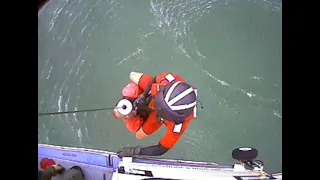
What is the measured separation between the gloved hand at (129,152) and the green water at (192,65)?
21 millimetres

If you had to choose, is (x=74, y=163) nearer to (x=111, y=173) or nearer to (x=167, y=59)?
(x=111, y=173)

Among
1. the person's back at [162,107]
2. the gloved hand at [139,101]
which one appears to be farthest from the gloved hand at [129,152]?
the gloved hand at [139,101]

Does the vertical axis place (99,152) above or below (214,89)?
below

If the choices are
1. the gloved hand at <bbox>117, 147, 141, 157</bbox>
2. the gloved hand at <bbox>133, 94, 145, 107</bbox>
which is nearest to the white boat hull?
the gloved hand at <bbox>117, 147, 141, 157</bbox>

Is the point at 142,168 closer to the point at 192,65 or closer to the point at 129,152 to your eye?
the point at 129,152

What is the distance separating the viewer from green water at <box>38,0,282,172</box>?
1.49 m

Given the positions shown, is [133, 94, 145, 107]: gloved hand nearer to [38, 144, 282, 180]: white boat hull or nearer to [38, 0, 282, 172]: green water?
[38, 0, 282, 172]: green water

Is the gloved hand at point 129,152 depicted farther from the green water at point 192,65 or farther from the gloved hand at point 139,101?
the gloved hand at point 139,101

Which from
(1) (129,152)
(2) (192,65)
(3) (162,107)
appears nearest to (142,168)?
(1) (129,152)

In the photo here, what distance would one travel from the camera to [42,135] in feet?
5.24

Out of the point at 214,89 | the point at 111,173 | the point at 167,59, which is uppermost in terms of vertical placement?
the point at 167,59

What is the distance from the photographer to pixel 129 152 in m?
1.52
